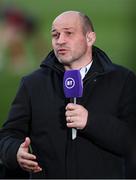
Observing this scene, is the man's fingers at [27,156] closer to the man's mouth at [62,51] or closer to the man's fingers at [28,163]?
the man's fingers at [28,163]

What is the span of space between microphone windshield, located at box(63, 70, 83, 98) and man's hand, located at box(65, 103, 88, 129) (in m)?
0.05

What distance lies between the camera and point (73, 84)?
1736 millimetres

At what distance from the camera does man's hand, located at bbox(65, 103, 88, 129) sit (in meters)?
1.68

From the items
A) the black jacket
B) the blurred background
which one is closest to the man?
the black jacket

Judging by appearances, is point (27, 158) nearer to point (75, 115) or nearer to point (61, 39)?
point (75, 115)

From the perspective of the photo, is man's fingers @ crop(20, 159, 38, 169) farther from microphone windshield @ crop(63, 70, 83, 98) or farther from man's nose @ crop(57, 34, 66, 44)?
man's nose @ crop(57, 34, 66, 44)

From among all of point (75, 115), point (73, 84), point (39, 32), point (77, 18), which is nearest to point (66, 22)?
point (77, 18)

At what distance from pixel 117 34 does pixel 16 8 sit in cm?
70

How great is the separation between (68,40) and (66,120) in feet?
Result: 0.96

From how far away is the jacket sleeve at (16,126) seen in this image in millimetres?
1883

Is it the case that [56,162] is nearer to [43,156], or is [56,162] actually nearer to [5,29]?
[43,156]

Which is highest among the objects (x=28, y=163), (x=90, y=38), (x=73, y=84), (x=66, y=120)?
(x=90, y=38)

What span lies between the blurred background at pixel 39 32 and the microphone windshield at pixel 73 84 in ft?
5.81

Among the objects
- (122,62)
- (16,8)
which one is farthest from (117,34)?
(16,8)
